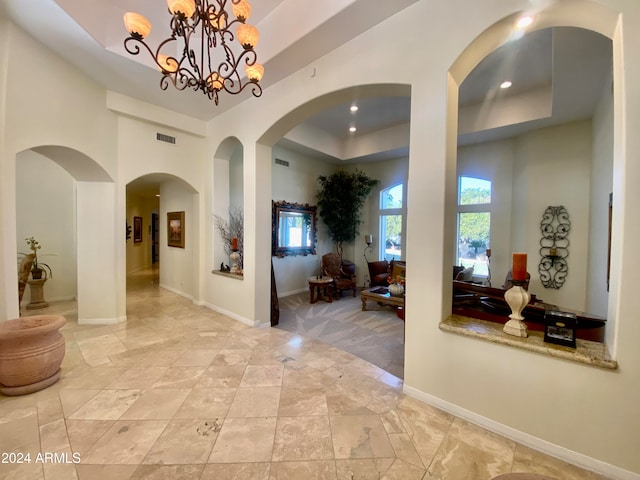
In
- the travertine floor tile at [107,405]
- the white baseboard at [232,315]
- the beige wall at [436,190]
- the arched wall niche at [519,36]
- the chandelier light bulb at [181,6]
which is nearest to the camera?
the beige wall at [436,190]

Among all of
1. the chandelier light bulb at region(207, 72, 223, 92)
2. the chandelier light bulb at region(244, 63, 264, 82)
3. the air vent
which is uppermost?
the air vent

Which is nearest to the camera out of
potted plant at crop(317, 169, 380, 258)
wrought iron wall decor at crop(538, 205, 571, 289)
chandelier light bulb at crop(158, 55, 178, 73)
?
chandelier light bulb at crop(158, 55, 178, 73)

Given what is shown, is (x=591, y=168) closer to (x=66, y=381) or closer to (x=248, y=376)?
(x=248, y=376)

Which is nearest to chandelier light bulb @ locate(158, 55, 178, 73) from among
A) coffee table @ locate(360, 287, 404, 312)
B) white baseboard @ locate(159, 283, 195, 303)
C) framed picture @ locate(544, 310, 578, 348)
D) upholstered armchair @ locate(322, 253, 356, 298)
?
framed picture @ locate(544, 310, 578, 348)

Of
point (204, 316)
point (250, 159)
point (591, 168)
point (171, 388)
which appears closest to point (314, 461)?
point (171, 388)

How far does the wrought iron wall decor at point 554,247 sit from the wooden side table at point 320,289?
4085mm

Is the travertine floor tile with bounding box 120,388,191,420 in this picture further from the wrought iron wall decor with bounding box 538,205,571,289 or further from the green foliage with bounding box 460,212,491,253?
the green foliage with bounding box 460,212,491,253

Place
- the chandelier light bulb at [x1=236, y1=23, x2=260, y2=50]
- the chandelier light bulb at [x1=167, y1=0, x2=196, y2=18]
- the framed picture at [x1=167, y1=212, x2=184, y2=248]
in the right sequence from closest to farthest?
the chandelier light bulb at [x1=167, y1=0, x2=196, y2=18]
the chandelier light bulb at [x1=236, y1=23, x2=260, y2=50]
the framed picture at [x1=167, y1=212, x2=184, y2=248]

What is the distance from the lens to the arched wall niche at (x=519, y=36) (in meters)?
1.71

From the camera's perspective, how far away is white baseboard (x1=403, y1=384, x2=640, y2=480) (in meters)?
1.63

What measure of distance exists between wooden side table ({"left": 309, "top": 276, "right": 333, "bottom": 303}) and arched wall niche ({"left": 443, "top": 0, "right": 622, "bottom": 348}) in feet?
12.0

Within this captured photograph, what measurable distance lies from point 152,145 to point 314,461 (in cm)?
506

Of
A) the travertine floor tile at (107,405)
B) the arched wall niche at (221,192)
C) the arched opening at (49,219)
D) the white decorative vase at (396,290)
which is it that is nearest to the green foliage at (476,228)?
the white decorative vase at (396,290)

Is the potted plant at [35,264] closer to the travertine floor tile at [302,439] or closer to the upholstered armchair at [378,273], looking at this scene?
the travertine floor tile at [302,439]
